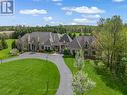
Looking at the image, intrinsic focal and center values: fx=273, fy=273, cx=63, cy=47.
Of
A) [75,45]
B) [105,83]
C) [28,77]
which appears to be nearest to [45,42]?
[75,45]

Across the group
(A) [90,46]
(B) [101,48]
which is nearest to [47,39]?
(A) [90,46]

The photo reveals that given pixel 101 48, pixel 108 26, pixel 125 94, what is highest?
pixel 108 26

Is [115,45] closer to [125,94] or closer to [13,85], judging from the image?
[125,94]

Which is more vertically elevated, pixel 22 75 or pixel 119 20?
pixel 119 20

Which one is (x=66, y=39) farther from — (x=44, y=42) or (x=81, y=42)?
(x=81, y=42)

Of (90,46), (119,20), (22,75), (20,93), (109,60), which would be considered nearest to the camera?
(20,93)

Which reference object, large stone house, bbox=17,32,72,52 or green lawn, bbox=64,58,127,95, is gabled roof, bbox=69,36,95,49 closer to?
large stone house, bbox=17,32,72,52

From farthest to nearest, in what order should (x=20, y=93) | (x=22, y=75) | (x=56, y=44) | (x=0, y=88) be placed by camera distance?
1. (x=56, y=44)
2. (x=22, y=75)
3. (x=0, y=88)
4. (x=20, y=93)
